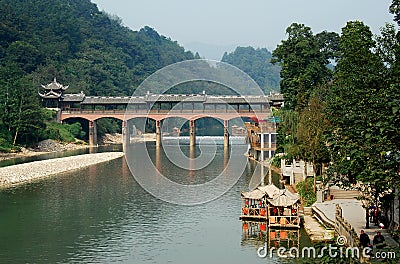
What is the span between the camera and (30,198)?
27656 millimetres

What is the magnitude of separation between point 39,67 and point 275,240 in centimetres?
6251

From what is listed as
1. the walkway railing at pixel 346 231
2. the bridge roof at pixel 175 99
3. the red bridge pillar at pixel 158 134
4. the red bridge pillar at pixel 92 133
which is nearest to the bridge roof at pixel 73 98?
the bridge roof at pixel 175 99

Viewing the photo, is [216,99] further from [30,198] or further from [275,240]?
[275,240]

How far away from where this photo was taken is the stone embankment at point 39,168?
34125mm

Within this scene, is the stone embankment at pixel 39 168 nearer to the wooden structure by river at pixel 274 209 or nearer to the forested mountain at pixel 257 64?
the wooden structure by river at pixel 274 209

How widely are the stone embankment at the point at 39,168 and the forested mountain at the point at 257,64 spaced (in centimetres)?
9221

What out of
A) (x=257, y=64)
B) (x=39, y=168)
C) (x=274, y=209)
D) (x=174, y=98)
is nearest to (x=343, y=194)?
(x=274, y=209)

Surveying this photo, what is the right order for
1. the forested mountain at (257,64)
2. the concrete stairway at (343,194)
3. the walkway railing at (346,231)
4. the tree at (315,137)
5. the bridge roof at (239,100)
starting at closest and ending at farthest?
the walkway railing at (346,231) → the concrete stairway at (343,194) → the tree at (315,137) → the bridge roof at (239,100) → the forested mountain at (257,64)

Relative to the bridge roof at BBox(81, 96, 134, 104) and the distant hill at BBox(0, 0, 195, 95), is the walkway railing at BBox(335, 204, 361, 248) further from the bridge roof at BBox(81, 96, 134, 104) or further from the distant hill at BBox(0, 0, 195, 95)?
the distant hill at BBox(0, 0, 195, 95)

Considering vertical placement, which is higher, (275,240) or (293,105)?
(293,105)

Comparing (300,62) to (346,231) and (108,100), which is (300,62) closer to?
(108,100)

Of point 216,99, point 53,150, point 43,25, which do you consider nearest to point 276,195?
point 53,150

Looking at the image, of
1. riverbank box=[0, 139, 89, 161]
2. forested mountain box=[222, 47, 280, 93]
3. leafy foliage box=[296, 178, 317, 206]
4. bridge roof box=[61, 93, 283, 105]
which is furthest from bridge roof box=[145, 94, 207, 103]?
forested mountain box=[222, 47, 280, 93]

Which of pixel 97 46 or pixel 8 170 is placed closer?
pixel 8 170
